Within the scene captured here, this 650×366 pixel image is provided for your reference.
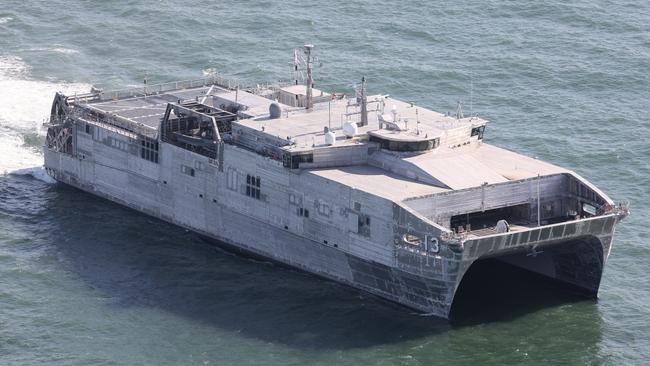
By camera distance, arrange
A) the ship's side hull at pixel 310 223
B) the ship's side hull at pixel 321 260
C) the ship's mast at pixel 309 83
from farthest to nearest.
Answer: the ship's mast at pixel 309 83, the ship's side hull at pixel 321 260, the ship's side hull at pixel 310 223

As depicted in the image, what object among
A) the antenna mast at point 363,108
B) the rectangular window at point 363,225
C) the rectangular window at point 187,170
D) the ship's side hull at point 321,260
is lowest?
the ship's side hull at point 321,260

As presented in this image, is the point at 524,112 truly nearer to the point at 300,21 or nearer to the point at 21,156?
the point at 300,21

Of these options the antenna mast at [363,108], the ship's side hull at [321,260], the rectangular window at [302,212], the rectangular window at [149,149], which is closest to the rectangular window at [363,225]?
the ship's side hull at [321,260]

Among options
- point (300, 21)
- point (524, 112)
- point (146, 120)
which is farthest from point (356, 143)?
point (300, 21)

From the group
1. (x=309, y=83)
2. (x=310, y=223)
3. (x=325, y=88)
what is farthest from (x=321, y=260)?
(x=325, y=88)

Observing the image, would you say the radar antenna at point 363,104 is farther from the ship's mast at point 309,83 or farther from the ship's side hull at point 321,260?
the ship's side hull at point 321,260

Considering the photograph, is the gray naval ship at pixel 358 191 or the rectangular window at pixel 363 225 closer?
the gray naval ship at pixel 358 191

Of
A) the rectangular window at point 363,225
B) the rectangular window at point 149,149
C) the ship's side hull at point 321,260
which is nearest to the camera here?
the ship's side hull at point 321,260
